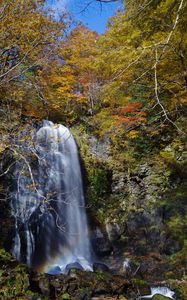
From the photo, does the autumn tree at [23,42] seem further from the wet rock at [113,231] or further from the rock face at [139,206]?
the wet rock at [113,231]

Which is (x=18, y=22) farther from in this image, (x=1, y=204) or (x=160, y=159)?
(x=160, y=159)

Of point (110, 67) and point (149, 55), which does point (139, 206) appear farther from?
point (149, 55)

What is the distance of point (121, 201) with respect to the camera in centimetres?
1029

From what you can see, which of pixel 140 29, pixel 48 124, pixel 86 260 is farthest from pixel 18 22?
pixel 86 260

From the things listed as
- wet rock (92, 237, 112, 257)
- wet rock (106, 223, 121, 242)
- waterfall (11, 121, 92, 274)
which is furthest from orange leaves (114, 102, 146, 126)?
wet rock (92, 237, 112, 257)

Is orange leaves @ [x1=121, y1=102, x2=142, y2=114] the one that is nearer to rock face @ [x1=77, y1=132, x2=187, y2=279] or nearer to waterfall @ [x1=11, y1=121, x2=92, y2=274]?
rock face @ [x1=77, y1=132, x2=187, y2=279]

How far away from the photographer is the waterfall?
8.64 meters

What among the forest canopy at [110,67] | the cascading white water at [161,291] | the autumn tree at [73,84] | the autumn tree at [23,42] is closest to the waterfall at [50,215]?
the autumn tree at [23,42]

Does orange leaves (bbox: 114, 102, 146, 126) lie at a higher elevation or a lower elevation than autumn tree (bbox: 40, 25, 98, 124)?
lower

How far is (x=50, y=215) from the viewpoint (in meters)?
9.80

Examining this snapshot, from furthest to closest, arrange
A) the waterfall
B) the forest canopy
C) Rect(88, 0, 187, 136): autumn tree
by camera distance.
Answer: the waterfall → the forest canopy → Rect(88, 0, 187, 136): autumn tree

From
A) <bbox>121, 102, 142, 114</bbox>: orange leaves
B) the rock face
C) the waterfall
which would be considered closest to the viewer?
the rock face

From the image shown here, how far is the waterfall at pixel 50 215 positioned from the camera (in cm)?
864

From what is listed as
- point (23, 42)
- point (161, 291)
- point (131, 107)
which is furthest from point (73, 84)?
point (161, 291)
